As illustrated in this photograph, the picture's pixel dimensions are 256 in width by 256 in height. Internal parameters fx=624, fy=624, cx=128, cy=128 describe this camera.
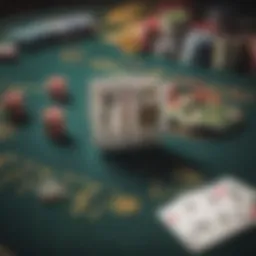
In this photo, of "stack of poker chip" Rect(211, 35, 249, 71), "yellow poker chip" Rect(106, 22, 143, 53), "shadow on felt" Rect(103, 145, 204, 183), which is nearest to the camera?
"shadow on felt" Rect(103, 145, 204, 183)

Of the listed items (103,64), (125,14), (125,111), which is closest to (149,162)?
(125,111)

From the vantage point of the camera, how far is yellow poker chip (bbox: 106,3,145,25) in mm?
2752

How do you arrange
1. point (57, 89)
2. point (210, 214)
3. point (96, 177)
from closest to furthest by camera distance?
point (210, 214), point (96, 177), point (57, 89)

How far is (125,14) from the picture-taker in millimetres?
2777

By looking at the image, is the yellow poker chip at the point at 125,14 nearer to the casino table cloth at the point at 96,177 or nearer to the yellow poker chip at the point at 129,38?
the yellow poker chip at the point at 129,38

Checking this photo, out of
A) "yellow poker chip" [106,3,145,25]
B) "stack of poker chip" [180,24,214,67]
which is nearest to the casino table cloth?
"stack of poker chip" [180,24,214,67]

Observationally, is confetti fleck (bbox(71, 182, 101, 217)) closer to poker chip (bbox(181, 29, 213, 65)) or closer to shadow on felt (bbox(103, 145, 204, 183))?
shadow on felt (bbox(103, 145, 204, 183))

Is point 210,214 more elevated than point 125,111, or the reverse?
point 125,111

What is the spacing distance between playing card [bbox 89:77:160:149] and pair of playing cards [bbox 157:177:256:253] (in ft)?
0.93

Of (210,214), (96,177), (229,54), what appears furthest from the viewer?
Answer: (229,54)

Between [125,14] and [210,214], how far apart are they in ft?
4.58

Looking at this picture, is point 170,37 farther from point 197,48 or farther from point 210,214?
point 210,214

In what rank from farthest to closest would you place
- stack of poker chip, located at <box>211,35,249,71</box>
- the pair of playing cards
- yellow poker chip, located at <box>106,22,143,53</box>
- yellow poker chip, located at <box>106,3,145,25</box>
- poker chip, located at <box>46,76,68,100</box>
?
yellow poker chip, located at <box>106,3,145,25</box> → yellow poker chip, located at <box>106,22,143,53</box> → stack of poker chip, located at <box>211,35,249,71</box> → poker chip, located at <box>46,76,68,100</box> → the pair of playing cards

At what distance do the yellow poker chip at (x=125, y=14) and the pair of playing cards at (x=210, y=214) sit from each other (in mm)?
1227
